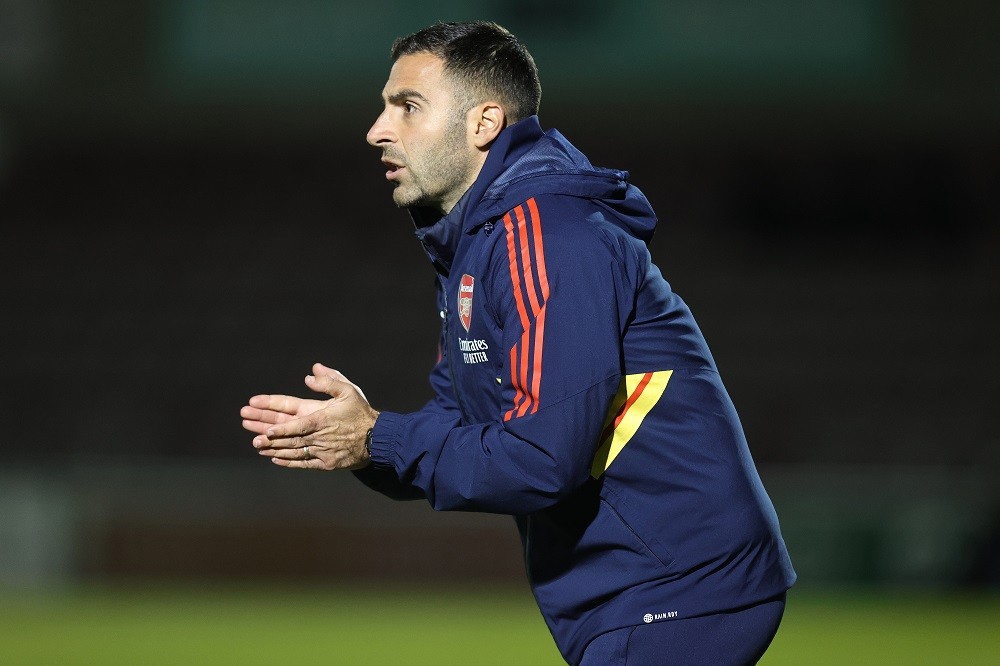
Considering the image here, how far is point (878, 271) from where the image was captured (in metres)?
14.9

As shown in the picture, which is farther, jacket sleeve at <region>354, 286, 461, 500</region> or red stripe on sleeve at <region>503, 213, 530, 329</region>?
jacket sleeve at <region>354, 286, 461, 500</region>

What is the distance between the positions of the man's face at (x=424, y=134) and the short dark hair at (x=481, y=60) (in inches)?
1.2

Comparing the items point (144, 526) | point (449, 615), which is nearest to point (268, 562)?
point (144, 526)

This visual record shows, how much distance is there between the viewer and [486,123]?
3.05 metres

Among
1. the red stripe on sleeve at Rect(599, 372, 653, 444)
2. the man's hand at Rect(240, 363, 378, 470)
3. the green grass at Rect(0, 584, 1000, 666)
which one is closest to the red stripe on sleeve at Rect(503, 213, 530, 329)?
the red stripe on sleeve at Rect(599, 372, 653, 444)

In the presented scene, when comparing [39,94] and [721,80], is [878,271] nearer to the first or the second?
[721,80]

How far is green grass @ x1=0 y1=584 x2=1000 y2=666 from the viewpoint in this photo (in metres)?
7.80

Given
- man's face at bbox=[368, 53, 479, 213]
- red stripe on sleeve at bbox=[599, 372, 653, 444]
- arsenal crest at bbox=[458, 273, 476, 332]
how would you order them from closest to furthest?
red stripe on sleeve at bbox=[599, 372, 653, 444] < arsenal crest at bbox=[458, 273, 476, 332] < man's face at bbox=[368, 53, 479, 213]

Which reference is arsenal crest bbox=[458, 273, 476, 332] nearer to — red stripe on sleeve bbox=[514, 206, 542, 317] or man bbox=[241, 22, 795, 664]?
man bbox=[241, 22, 795, 664]

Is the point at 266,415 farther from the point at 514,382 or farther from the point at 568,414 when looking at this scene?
the point at 568,414

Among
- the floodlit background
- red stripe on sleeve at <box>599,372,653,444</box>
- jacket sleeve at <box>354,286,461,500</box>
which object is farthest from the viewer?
the floodlit background

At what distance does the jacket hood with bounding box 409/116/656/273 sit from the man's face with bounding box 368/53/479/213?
7 cm

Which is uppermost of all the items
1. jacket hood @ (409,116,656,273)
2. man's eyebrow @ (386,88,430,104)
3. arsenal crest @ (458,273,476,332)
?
man's eyebrow @ (386,88,430,104)

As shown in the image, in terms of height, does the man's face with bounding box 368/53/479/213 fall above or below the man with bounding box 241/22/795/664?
above
